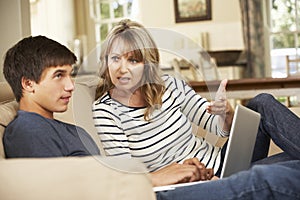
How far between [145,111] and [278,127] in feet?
1.50

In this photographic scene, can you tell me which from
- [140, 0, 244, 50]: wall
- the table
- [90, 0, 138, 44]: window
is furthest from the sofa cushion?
[90, 0, 138, 44]: window

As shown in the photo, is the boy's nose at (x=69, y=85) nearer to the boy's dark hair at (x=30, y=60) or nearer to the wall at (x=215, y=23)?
the boy's dark hair at (x=30, y=60)

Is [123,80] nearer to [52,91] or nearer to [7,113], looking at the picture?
[52,91]

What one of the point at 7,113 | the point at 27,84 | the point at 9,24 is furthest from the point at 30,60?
the point at 9,24

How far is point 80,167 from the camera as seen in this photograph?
108 cm

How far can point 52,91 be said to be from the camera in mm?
1611

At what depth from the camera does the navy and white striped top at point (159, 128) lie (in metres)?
1.51

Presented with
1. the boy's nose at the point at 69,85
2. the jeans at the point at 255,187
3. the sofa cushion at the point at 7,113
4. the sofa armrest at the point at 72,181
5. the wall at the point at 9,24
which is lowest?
the jeans at the point at 255,187

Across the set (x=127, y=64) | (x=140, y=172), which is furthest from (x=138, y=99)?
(x=140, y=172)

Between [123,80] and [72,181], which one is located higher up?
[123,80]

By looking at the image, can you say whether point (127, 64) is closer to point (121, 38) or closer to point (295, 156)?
point (121, 38)

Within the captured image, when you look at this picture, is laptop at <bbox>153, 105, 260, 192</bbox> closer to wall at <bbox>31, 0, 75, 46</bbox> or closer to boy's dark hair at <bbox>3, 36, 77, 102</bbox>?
boy's dark hair at <bbox>3, 36, 77, 102</bbox>

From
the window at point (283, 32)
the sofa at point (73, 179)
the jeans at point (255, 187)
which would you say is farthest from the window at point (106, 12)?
the sofa at point (73, 179)

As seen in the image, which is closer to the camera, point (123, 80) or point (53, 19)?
point (123, 80)
